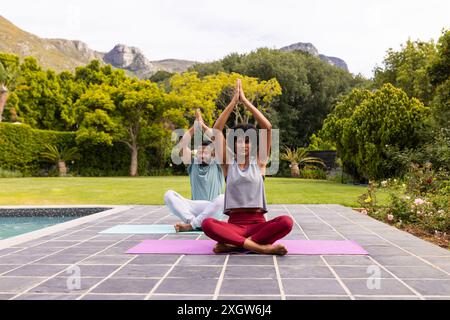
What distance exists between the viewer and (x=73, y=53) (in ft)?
316

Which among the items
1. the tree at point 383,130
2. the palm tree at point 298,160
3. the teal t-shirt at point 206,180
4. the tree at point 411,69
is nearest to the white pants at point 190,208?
the teal t-shirt at point 206,180

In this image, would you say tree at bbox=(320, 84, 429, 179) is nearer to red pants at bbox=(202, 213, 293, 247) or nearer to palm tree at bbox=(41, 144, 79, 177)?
red pants at bbox=(202, 213, 293, 247)

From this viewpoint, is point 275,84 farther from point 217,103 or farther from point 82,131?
point 82,131

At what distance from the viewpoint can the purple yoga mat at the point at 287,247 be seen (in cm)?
471

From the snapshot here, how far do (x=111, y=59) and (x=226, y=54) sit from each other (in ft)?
241

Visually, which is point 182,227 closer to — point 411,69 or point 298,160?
point 298,160

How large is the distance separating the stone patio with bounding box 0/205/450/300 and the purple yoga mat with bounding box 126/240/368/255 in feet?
0.56

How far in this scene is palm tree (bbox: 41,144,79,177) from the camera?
2461cm

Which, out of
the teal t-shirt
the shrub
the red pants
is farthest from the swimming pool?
the shrub

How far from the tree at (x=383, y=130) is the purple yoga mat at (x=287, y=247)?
1076 cm

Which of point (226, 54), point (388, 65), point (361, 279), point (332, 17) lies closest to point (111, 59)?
point (226, 54)

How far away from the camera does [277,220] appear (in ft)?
14.2

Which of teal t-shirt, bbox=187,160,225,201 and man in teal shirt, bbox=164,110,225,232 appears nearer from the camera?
man in teal shirt, bbox=164,110,225,232

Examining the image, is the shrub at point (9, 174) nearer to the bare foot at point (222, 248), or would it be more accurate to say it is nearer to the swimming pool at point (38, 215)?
the swimming pool at point (38, 215)
